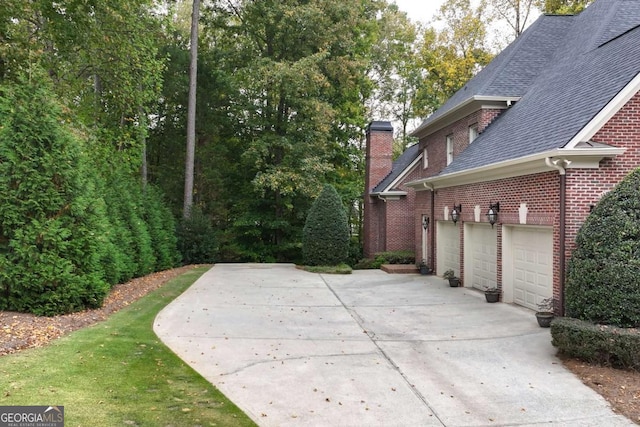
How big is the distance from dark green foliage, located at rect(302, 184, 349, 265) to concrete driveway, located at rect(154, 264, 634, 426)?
6.62 m

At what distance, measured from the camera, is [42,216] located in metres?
9.25

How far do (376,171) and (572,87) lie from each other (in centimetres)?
1386

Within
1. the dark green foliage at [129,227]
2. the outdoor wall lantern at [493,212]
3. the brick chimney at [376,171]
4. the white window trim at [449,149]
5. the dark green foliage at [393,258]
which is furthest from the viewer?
the brick chimney at [376,171]

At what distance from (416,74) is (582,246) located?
2843cm

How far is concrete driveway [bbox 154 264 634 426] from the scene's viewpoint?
5.35 meters

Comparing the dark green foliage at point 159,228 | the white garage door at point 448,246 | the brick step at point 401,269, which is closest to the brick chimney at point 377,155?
the brick step at point 401,269

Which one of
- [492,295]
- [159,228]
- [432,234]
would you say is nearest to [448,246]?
[432,234]

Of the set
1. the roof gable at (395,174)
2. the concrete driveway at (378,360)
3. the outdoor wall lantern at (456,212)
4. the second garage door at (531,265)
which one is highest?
the roof gable at (395,174)

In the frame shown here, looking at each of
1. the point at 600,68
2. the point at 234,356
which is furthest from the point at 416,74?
the point at 234,356

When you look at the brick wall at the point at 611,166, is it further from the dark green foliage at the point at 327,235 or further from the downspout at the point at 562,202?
the dark green foliage at the point at 327,235

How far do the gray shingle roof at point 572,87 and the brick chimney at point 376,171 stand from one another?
939 cm

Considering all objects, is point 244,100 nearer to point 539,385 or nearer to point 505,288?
point 505,288

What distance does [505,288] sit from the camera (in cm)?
1216

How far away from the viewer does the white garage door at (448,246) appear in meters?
15.9
